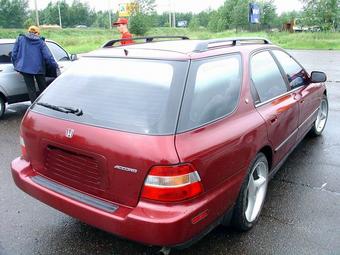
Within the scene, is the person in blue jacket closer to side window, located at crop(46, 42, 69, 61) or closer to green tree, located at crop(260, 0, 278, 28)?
side window, located at crop(46, 42, 69, 61)

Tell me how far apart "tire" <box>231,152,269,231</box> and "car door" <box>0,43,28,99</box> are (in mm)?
5671

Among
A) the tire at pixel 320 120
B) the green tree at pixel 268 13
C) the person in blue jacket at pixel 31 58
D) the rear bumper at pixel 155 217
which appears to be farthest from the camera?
the green tree at pixel 268 13

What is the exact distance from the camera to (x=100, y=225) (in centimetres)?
262

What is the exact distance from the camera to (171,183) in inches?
96.7

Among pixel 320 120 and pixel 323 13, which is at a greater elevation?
pixel 323 13

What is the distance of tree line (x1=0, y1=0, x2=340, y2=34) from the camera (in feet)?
129

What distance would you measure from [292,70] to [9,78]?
5.33 meters

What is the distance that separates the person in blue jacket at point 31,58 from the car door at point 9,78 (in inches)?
13.2

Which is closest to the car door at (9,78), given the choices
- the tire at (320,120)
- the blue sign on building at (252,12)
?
the tire at (320,120)

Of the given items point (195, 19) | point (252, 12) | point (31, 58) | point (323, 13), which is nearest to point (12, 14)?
point (195, 19)

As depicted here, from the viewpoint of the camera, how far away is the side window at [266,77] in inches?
140

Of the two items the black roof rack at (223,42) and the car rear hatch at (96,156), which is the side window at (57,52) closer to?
the black roof rack at (223,42)

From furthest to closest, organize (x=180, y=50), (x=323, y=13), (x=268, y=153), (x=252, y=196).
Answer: (x=323, y=13)
(x=268, y=153)
(x=252, y=196)
(x=180, y=50)

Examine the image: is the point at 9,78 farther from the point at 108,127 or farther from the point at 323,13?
the point at 323,13
